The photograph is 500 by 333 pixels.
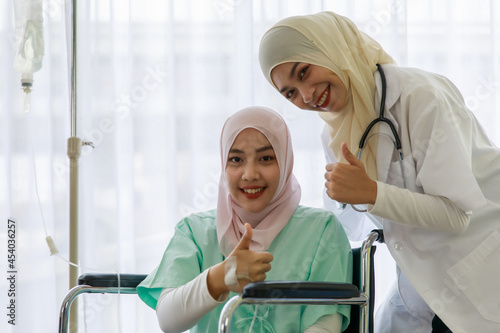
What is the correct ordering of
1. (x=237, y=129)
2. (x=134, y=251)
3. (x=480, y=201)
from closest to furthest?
(x=480, y=201)
(x=237, y=129)
(x=134, y=251)

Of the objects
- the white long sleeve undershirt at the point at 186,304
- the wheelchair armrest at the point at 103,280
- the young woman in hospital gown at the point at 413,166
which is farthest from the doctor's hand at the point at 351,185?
the wheelchair armrest at the point at 103,280

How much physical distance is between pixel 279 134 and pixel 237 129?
0.41ft

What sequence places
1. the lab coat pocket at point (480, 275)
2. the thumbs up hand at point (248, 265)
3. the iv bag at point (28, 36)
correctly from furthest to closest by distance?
the iv bag at point (28, 36) < the lab coat pocket at point (480, 275) < the thumbs up hand at point (248, 265)

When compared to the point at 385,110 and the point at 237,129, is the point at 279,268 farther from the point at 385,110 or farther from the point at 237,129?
the point at 385,110

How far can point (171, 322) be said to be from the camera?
1.40 metres

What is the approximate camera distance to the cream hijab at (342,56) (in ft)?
4.85

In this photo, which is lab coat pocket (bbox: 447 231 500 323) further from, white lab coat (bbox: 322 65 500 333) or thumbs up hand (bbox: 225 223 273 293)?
thumbs up hand (bbox: 225 223 273 293)

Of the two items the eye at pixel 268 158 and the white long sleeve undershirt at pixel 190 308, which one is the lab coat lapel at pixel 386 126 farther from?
the white long sleeve undershirt at pixel 190 308

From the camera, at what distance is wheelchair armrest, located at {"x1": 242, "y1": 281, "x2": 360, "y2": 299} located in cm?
114

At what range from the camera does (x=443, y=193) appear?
52.1 inches

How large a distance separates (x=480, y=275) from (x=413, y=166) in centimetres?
32

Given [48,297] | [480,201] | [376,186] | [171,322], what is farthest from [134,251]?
[480,201]

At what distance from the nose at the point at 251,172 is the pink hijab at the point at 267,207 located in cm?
8

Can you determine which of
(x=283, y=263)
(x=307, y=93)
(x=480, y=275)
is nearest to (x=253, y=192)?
(x=283, y=263)
